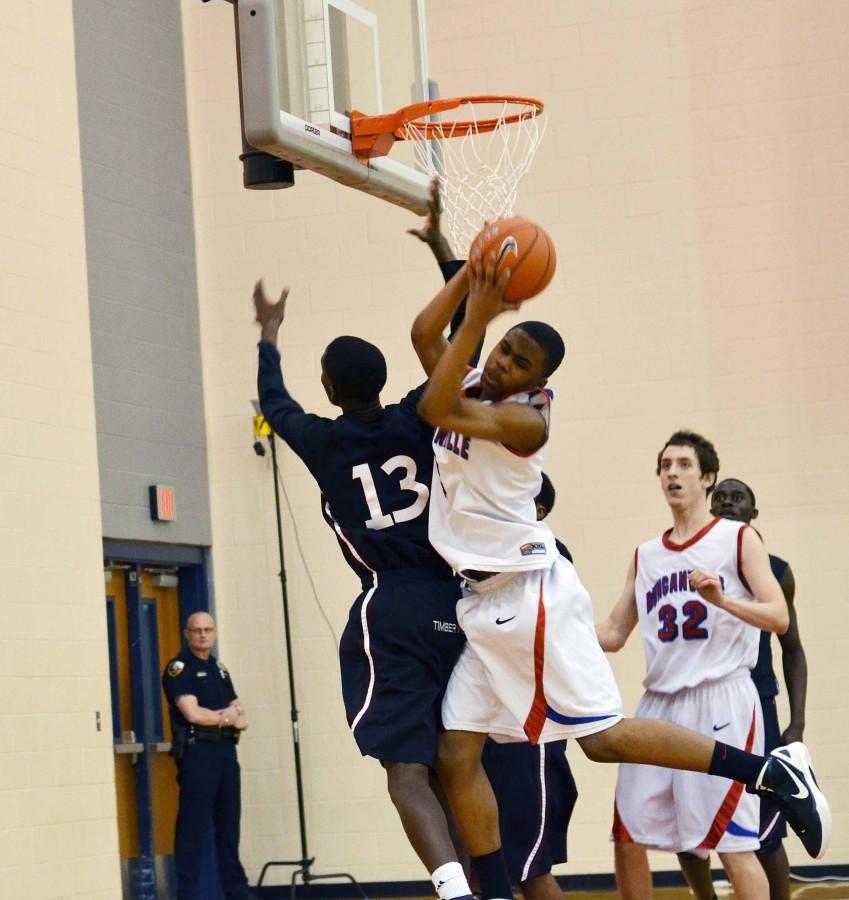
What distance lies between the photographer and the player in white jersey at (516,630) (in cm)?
458

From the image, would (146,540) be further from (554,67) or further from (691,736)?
(691,736)

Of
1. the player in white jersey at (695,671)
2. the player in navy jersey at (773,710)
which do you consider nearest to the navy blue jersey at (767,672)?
the player in navy jersey at (773,710)

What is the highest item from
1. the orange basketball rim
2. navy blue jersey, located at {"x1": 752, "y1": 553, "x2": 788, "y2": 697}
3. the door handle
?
the orange basketball rim

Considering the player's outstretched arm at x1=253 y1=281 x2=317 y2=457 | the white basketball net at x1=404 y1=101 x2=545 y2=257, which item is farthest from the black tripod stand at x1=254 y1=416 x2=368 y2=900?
the player's outstretched arm at x1=253 y1=281 x2=317 y2=457

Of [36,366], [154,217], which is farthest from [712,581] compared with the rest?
[154,217]

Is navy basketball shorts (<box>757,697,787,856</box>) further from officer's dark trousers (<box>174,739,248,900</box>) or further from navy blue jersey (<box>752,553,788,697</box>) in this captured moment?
officer's dark trousers (<box>174,739,248,900</box>)

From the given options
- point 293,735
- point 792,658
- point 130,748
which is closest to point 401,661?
point 792,658

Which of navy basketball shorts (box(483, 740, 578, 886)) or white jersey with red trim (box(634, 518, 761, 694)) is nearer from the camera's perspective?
navy basketball shorts (box(483, 740, 578, 886))

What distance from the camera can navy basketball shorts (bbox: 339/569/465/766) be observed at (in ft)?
15.4

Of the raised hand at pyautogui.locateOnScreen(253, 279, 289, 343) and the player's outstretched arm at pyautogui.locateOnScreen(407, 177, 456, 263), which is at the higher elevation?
the player's outstretched arm at pyautogui.locateOnScreen(407, 177, 456, 263)

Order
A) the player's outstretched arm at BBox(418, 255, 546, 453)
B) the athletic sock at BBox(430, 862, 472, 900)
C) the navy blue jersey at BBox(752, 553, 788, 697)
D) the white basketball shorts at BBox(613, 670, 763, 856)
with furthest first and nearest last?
the navy blue jersey at BBox(752, 553, 788, 697) → the white basketball shorts at BBox(613, 670, 763, 856) → the athletic sock at BBox(430, 862, 472, 900) → the player's outstretched arm at BBox(418, 255, 546, 453)

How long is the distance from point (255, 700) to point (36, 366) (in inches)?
125

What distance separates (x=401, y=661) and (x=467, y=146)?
5721mm

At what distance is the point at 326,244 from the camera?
11.1 m
